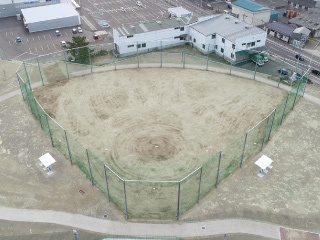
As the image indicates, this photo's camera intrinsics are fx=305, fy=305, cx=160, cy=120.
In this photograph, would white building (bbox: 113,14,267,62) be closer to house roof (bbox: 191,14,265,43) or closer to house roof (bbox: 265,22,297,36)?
house roof (bbox: 191,14,265,43)

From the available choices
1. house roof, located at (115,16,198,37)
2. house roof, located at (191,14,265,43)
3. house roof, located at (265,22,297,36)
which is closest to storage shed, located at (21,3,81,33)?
house roof, located at (115,16,198,37)

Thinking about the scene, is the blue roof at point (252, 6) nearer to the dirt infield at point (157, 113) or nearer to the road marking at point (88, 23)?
the dirt infield at point (157, 113)

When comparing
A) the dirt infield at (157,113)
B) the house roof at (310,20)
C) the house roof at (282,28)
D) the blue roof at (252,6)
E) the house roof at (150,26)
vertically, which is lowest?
the dirt infield at (157,113)

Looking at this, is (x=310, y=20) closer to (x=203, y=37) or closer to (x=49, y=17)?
(x=203, y=37)

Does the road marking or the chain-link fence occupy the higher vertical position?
the chain-link fence

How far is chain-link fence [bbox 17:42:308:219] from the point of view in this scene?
23.7m

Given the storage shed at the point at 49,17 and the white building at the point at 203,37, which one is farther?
the storage shed at the point at 49,17

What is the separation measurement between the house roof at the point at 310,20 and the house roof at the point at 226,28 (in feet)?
49.5

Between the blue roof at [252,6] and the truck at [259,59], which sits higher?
the blue roof at [252,6]

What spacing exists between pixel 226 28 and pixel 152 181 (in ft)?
117

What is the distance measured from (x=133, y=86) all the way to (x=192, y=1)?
4606cm

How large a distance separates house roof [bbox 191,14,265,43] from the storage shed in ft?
87.0

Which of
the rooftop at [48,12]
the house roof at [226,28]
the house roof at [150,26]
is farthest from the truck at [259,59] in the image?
the rooftop at [48,12]

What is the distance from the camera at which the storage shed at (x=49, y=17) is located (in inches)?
2353
